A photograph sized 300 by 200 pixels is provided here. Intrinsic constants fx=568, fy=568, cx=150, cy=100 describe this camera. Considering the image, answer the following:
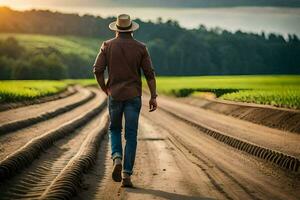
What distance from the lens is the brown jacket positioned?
328 inches

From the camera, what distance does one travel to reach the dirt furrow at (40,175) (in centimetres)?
718

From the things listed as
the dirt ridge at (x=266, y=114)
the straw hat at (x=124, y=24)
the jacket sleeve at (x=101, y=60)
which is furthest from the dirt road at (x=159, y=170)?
the dirt ridge at (x=266, y=114)

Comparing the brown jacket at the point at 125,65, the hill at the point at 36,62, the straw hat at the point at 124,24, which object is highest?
the straw hat at the point at 124,24

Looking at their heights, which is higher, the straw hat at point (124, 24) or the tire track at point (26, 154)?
the straw hat at point (124, 24)

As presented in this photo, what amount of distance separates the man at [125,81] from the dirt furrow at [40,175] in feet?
3.67

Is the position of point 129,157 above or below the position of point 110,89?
below

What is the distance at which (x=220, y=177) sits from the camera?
877 cm

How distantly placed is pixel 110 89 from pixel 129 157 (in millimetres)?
1051

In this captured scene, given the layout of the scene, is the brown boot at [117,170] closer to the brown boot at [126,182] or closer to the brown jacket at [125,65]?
the brown boot at [126,182]

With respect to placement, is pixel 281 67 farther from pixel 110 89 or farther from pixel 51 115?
pixel 110 89

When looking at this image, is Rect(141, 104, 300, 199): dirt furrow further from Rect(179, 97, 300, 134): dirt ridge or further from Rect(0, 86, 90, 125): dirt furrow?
Rect(0, 86, 90, 125): dirt furrow

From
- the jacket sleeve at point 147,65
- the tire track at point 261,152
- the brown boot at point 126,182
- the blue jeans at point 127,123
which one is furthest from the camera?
the tire track at point 261,152

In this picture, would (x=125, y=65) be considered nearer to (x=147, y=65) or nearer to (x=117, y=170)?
(x=147, y=65)

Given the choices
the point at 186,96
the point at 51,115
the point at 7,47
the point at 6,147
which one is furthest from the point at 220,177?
the point at 7,47
